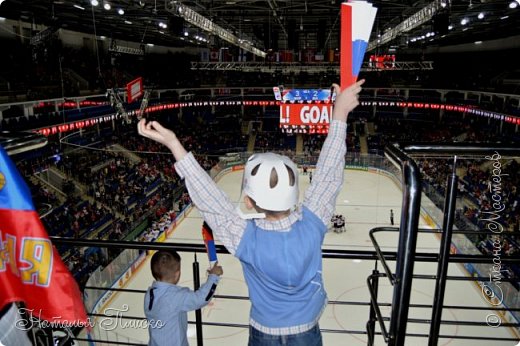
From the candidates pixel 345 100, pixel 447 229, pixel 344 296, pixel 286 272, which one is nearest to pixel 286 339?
pixel 286 272

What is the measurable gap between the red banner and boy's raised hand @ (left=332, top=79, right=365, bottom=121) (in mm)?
11810

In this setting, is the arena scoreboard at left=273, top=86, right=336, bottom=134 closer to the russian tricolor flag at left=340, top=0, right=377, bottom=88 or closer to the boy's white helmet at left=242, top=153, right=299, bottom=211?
the russian tricolor flag at left=340, top=0, right=377, bottom=88

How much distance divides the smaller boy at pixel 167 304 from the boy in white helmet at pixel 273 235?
1.56 ft

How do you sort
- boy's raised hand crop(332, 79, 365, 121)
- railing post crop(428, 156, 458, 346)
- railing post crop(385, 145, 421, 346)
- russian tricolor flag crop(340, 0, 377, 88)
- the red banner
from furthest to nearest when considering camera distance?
the red banner
boy's raised hand crop(332, 79, 365, 121)
russian tricolor flag crop(340, 0, 377, 88)
railing post crop(428, 156, 458, 346)
railing post crop(385, 145, 421, 346)

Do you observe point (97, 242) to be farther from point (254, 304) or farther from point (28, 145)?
point (254, 304)

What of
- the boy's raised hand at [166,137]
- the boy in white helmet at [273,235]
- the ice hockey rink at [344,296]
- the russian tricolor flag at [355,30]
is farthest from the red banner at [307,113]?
the boy's raised hand at [166,137]

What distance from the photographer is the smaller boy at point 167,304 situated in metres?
1.89

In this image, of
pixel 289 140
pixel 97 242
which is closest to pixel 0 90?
pixel 97 242

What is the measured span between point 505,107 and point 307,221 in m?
23.0

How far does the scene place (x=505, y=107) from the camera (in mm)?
20562

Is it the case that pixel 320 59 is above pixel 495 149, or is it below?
above

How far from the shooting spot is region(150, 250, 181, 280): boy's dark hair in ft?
6.52

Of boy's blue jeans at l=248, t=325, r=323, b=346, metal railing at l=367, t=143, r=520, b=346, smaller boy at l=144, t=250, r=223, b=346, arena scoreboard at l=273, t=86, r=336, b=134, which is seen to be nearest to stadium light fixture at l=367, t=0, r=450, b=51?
arena scoreboard at l=273, t=86, r=336, b=134

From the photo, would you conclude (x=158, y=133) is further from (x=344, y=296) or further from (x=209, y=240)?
(x=344, y=296)
